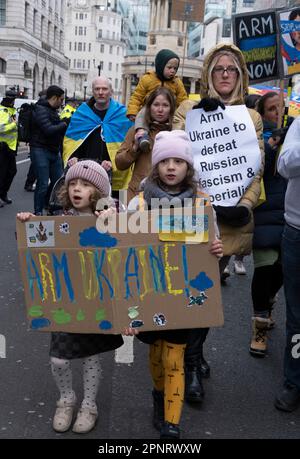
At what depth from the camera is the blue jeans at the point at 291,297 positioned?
368 cm

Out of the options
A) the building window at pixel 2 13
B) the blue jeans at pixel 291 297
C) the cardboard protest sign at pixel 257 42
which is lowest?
the blue jeans at pixel 291 297

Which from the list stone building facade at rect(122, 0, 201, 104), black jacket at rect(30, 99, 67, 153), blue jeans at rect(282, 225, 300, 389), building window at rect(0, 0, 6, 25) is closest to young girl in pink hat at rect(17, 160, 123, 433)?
blue jeans at rect(282, 225, 300, 389)

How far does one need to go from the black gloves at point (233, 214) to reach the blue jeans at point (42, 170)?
14.8 ft

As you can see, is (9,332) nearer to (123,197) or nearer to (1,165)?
(123,197)

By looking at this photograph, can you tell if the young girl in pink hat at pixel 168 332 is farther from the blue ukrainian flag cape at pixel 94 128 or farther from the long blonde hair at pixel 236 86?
the blue ukrainian flag cape at pixel 94 128

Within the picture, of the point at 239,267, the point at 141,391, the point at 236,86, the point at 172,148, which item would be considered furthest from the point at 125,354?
the point at 239,267

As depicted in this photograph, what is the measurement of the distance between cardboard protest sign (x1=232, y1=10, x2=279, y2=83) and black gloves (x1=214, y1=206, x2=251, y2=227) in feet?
6.17

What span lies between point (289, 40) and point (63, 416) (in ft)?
11.3

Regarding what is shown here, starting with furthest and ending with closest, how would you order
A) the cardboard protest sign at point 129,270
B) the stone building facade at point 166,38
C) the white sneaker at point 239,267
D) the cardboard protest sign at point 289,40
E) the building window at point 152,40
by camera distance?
the building window at point 152,40 → the stone building facade at point 166,38 → the white sneaker at point 239,267 → the cardboard protest sign at point 289,40 → the cardboard protest sign at point 129,270

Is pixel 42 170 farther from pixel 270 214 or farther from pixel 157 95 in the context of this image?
pixel 270 214

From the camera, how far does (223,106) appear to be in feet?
12.3

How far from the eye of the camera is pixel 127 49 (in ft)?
→ 516

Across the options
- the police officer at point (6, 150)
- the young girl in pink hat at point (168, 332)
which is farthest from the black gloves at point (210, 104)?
the police officer at point (6, 150)

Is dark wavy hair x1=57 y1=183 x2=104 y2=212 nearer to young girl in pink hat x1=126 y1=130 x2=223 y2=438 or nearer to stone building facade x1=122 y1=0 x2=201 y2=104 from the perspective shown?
young girl in pink hat x1=126 y1=130 x2=223 y2=438
